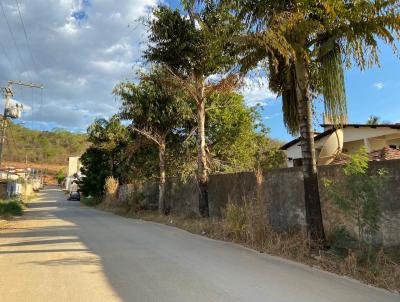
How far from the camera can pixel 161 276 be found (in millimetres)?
7285

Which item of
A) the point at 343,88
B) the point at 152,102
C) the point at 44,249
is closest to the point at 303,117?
the point at 343,88

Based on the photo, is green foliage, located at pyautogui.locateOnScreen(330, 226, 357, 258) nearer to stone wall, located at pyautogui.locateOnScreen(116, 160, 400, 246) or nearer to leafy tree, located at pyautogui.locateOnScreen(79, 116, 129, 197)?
stone wall, located at pyautogui.locateOnScreen(116, 160, 400, 246)

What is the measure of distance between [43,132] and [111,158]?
112927 mm

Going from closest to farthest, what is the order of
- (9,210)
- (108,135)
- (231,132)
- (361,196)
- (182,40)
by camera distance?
1. (361,196)
2. (182,40)
3. (9,210)
4. (231,132)
5. (108,135)

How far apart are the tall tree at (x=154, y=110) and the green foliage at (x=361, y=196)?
1444 cm

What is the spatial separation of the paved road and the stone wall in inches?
77.8

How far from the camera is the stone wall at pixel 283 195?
858 cm

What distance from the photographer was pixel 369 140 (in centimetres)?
2275

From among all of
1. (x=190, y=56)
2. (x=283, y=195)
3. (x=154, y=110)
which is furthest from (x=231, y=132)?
(x=283, y=195)

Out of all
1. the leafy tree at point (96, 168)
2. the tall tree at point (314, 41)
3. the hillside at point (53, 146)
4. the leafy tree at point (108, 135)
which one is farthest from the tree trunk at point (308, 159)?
the hillside at point (53, 146)

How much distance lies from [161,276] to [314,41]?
6806mm

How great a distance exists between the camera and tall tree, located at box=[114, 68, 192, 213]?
2206 centimetres

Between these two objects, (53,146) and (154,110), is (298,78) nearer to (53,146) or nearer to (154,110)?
(154,110)

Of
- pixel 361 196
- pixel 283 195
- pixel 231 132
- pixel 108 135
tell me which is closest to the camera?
pixel 361 196
